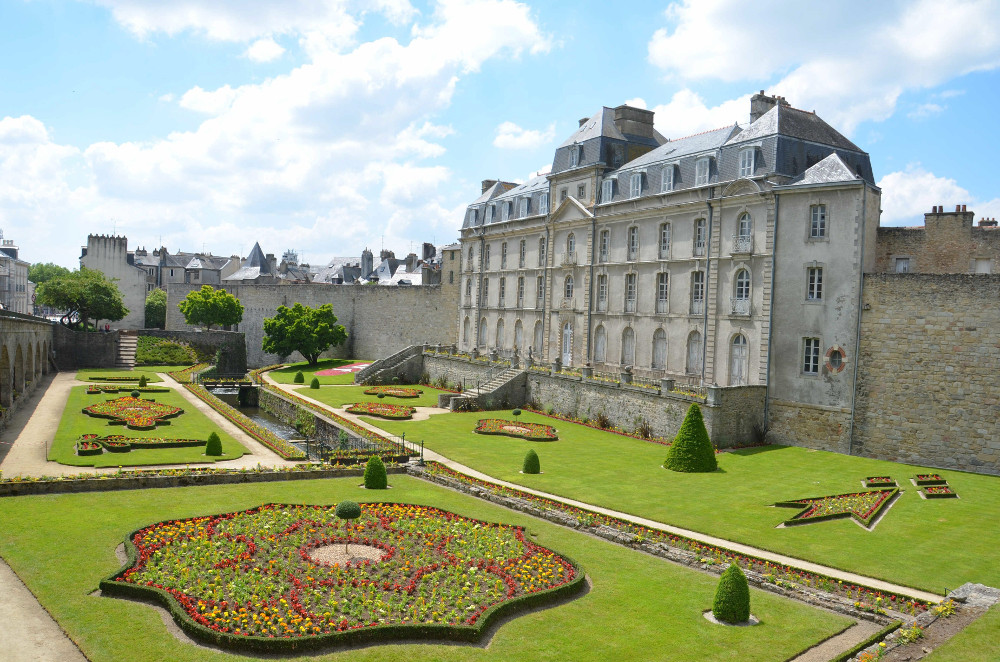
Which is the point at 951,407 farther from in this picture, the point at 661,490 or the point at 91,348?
the point at 91,348

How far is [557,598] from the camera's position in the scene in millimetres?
14008

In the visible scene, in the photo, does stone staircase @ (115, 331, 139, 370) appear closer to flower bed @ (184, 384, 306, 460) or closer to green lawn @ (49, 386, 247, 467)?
flower bed @ (184, 384, 306, 460)

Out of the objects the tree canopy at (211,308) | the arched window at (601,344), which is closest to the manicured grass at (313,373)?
the tree canopy at (211,308)

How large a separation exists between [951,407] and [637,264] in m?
17.0

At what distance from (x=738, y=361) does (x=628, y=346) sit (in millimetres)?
7900

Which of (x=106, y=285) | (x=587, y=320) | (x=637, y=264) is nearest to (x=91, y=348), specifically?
(x=106, y=285)

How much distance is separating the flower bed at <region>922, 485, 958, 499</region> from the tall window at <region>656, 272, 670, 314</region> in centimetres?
1679

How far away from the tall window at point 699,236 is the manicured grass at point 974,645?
81.9 feet

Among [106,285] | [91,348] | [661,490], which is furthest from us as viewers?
[106,285]

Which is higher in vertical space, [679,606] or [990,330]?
[990,330]

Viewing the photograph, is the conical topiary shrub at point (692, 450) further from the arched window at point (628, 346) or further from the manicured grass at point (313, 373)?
the manicured grass at point (313, 373)

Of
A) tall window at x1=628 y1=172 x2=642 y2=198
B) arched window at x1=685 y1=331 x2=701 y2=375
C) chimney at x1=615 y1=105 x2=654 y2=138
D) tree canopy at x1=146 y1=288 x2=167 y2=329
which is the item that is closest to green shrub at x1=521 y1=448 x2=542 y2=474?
arched window at x1=685 y1=331 x2=701 y2=375

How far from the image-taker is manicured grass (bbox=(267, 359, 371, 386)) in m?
53.5

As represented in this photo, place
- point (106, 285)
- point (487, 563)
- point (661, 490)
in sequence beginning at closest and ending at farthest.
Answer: point (487, 563) < point (661, 490) < point (106, 285)
